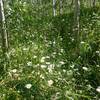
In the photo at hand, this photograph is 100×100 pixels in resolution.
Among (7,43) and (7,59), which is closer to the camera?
(7,59)

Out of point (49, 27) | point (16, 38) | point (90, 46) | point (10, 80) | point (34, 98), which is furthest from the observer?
point (49, 27)

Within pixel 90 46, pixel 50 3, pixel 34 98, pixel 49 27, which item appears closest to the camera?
pixel 34 98

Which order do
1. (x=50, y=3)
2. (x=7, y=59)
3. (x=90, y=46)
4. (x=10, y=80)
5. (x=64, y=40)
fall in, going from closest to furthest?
(x=10, y=80), (x=7, y=59), (x=90, y=46), (x=64, y=40), (x=50, y=3)

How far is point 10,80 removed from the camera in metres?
5.12

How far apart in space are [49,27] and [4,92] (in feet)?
21.0

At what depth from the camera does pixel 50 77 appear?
4887 millimetres

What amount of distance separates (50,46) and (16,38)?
1288mm

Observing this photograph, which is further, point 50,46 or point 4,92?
point 50,46

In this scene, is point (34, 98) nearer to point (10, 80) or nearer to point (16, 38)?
point (10, 80)

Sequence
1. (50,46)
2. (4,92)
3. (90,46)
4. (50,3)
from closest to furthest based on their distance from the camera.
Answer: (4,92)
(90,46)
(50,46)
(50,3)

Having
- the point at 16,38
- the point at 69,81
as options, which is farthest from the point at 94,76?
the point at 16,38

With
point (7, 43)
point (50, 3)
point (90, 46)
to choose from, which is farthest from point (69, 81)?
point (50, 3)

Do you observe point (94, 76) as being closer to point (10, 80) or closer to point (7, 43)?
point (10, 80)

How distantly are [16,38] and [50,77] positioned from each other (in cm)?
349
